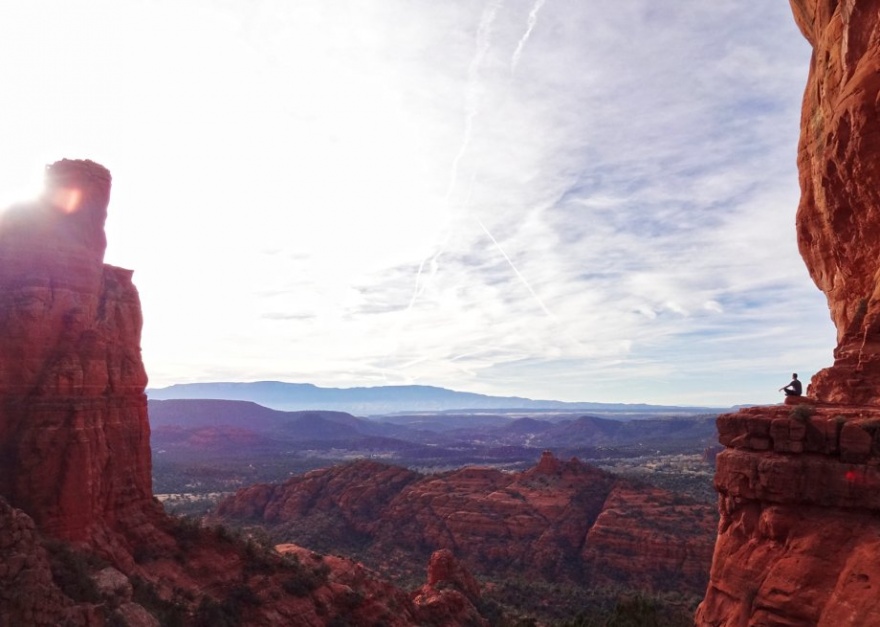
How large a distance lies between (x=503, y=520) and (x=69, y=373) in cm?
5330

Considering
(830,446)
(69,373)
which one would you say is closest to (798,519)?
(830,446)

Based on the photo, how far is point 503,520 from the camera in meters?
67.4

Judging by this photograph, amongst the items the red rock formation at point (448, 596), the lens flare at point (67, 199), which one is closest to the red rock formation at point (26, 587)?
the lens flare at point (67, 199)

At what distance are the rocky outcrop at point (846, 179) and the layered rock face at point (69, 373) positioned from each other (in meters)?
27.6

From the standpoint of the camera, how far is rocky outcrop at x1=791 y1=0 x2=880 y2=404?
527 inches

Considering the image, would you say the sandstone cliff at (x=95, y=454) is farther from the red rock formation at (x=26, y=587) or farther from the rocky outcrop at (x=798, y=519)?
the rocky outcrop at (x=798, y=519)

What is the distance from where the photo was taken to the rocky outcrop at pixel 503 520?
57.2 m

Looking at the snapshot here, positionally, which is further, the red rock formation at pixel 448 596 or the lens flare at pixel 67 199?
the red rock formation at pixel 448 596

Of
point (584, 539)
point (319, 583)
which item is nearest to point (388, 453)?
point (584, 539)

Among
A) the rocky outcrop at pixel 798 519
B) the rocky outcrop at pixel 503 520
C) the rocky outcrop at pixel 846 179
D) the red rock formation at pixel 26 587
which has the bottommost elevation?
the rocky outcrop at pixel 503 520

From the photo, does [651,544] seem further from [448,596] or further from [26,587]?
[26,587]

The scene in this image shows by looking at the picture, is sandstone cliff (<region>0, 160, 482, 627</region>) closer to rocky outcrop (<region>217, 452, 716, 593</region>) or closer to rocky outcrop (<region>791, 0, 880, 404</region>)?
rocky outcrop (<region>791, 0, 880, 404</region>)

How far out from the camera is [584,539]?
63.8 metres

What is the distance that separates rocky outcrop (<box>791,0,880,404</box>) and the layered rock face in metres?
27.6
